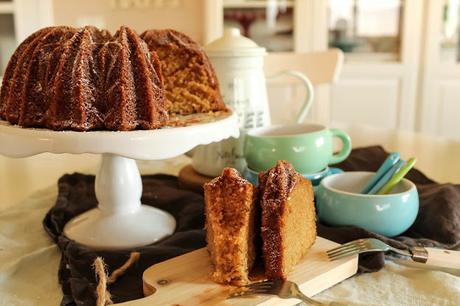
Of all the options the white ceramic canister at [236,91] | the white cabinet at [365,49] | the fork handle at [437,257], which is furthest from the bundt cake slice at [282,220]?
the white cabinet at [365,49]

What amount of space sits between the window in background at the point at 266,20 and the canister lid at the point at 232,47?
1.66 meters

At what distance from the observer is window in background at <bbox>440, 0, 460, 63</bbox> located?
250cm

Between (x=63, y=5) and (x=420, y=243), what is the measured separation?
7.77 feet

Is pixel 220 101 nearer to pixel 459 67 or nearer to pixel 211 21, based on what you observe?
pixel 211 21

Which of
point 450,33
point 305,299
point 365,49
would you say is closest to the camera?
point 305,299

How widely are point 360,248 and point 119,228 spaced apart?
344mm

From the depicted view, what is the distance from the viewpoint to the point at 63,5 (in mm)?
2664

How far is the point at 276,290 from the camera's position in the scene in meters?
0.58

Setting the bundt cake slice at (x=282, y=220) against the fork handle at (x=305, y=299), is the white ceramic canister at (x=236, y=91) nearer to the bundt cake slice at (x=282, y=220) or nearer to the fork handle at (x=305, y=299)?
the bundt cake slice at (x=282, y=220)

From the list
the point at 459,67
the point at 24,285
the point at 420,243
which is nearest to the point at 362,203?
the point at 420,243

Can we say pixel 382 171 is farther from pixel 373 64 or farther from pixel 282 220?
Result: pixel 373 64

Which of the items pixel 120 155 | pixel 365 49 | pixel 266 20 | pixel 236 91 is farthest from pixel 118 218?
pixel 365 49

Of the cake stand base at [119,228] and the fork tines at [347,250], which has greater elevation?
the fork tines at [347,250]

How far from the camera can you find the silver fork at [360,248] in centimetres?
66
